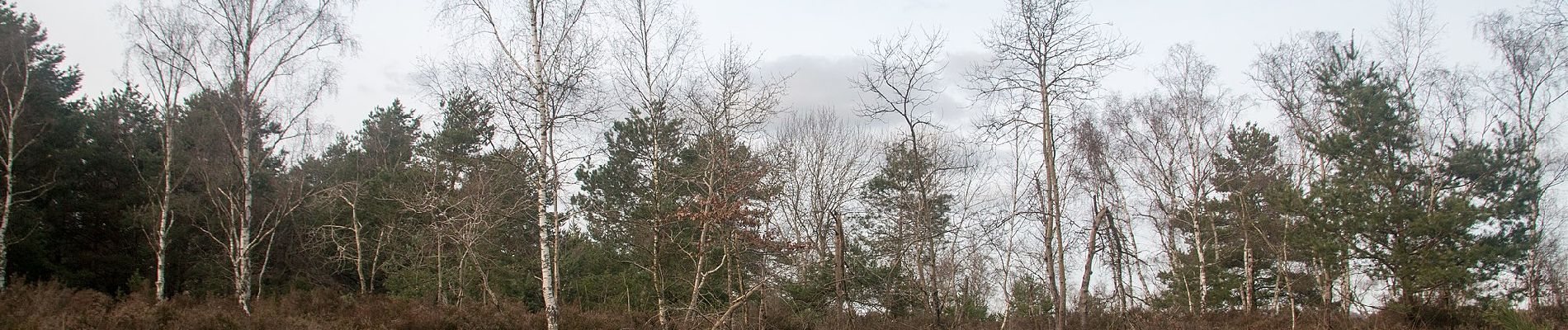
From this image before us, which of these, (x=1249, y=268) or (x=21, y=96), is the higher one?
(x=21, y=96)

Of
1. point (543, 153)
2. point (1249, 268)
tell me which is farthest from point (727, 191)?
point (1249, 268)

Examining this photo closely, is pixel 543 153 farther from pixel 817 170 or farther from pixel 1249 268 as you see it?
pixel 1249 268

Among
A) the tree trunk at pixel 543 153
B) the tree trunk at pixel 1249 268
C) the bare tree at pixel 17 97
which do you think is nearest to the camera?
the tree trunk at pixel 543 153

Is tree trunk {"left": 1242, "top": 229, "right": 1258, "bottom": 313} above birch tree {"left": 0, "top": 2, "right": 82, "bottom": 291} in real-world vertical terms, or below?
below

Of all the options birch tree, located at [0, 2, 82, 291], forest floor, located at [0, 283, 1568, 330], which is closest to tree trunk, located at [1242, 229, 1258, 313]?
forest floor, located at [0, 283, 1568, 330]

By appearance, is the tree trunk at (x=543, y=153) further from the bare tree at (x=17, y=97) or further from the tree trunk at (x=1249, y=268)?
the tree trunk at (x=1249, y=268)

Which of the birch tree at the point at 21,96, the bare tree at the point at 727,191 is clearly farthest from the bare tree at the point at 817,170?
the birch tree at the point at 21,96

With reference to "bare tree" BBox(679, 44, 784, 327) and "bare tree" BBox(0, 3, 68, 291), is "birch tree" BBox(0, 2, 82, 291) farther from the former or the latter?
"bare tree" BBox(679, 44, 784, 327)

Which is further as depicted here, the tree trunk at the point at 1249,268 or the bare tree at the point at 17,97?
the tree trunk at the point at 1249,268

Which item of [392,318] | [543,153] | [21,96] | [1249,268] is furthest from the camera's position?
[1249,268]

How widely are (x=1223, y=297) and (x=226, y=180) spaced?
2552cm

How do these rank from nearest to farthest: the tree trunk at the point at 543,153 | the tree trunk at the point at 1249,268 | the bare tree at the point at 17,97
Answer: the tree trunk at the point at 543,153, the bare tree at the point at 17,97, the tree trunk at the point at 1249,268

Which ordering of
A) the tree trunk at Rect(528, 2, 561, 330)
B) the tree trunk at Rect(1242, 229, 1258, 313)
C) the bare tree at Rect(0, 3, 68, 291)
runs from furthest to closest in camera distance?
1. the tree trunk at Rect(1242, 229, 1258, 313)
2. the bare tree at Rect(0, 3, 68, 291)
3. the tree trunk at Rect(528, 2, 561, 330)

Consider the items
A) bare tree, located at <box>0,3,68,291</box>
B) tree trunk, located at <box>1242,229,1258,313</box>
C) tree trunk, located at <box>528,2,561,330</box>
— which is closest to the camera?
tree trunk, located at <box>528,2,561,330</box>
